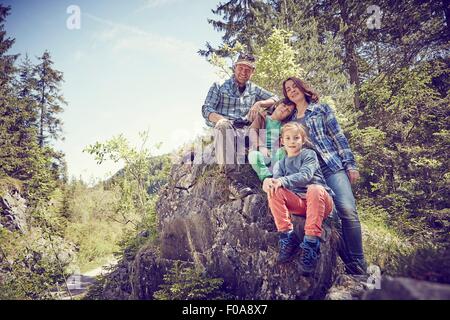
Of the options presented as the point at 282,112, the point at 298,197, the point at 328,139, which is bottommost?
the point at 298,197

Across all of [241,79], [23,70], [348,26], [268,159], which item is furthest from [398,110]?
[23,70]

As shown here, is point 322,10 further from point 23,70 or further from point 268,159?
point 23,70

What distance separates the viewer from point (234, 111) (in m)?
5.27

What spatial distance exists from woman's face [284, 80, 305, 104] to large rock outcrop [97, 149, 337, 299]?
53.3 inches

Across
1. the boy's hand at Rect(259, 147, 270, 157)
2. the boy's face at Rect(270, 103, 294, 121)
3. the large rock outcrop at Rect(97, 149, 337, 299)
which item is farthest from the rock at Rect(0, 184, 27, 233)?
the boy's face at Rect(270, 103, 294, 121)

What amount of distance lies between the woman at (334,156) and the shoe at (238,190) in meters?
1.19

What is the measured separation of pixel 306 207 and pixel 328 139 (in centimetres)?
127

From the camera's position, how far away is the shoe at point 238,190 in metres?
4.23

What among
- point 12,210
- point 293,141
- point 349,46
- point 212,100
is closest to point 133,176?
point 212,100

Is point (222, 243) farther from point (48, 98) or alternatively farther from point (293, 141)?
point (48, 98)

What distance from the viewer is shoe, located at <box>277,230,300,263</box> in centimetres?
324

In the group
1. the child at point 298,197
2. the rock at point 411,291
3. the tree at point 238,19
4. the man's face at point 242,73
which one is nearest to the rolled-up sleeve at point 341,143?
the child at point 298,197

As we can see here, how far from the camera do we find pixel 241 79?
5191mm

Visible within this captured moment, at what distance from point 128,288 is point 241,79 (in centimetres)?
542
